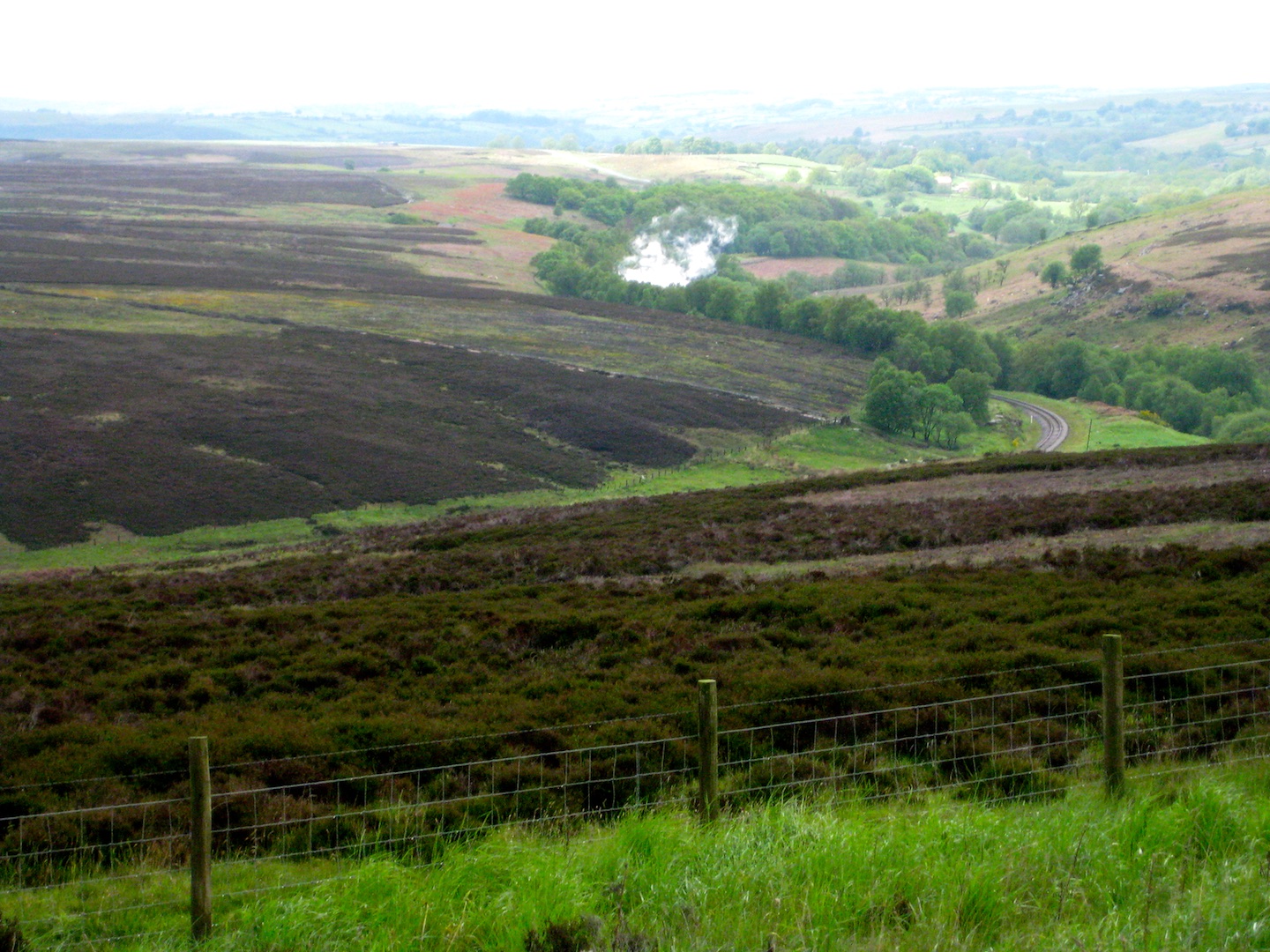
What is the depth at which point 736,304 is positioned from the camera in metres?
118

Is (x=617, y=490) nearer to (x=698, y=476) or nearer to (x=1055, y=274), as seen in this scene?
(x=698, y=476)

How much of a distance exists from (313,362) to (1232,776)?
75.3 meters

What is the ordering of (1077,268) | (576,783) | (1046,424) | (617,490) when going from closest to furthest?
(576,783)
(617,490)
(1046,424)
(1077,268)

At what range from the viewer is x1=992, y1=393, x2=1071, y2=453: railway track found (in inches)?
2995

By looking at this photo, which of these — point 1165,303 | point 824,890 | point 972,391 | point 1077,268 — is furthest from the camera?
point 1077,268

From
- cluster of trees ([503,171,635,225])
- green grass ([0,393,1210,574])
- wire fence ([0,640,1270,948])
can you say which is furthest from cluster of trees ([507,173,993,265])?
wire fence ([0,640,1270,948])

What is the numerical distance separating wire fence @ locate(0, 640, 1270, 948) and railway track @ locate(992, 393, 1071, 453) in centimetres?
6167

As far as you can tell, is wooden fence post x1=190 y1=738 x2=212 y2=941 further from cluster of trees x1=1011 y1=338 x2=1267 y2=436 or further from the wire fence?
cluster of trees x1=1011 y1=338 x2=1267 y2=436

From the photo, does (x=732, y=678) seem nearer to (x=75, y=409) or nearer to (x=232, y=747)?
(x=232, y=747)

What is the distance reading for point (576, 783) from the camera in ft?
29.8

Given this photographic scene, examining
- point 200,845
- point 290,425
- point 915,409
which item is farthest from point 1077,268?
point 200,845

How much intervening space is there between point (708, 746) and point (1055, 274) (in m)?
146

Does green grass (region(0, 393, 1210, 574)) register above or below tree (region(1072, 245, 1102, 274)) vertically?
below

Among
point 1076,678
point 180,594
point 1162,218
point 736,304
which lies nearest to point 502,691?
point 1076,678
